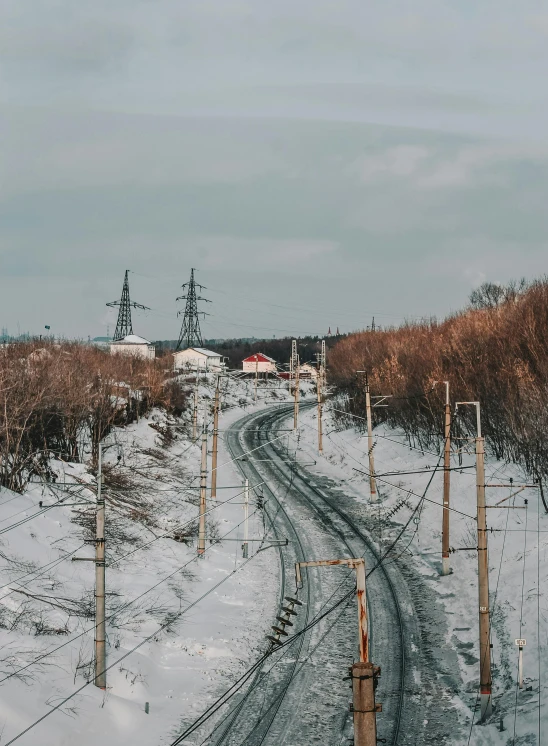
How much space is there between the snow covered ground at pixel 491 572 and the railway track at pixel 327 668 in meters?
1.10

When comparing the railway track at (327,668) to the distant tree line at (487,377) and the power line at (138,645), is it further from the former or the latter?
the distant tree line at (487,377)

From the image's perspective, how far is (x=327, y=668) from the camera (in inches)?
757

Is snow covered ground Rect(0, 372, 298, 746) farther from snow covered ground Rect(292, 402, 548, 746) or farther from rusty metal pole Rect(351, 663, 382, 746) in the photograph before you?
rusty metal pole Rect(351, 663, 382, 746)

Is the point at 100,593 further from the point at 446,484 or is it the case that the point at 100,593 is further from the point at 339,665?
the point at 446,484

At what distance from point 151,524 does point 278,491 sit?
39.2 ft

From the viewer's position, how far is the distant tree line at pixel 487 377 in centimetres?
2984

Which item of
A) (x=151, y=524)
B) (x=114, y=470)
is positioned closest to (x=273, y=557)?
(x=151, y=524)

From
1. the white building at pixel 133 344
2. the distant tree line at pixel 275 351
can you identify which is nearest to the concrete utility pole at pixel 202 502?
the white building at pixel 133 344

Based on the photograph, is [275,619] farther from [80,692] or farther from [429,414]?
[429,414]

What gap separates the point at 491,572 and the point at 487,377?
44.0ft

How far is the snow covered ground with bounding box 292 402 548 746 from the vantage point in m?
16.1

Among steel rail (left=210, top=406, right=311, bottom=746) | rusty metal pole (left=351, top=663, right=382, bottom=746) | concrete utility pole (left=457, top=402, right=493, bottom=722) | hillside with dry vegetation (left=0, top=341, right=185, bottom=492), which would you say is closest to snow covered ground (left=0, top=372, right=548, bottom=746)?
concrete utility pole (left=457, top=402, right=493, bottom=722)

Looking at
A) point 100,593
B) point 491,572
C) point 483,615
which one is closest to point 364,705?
point 483,615

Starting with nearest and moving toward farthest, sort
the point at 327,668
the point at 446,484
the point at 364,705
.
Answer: the point at 364,705 → the point at 327,668 → the point at 446,484
